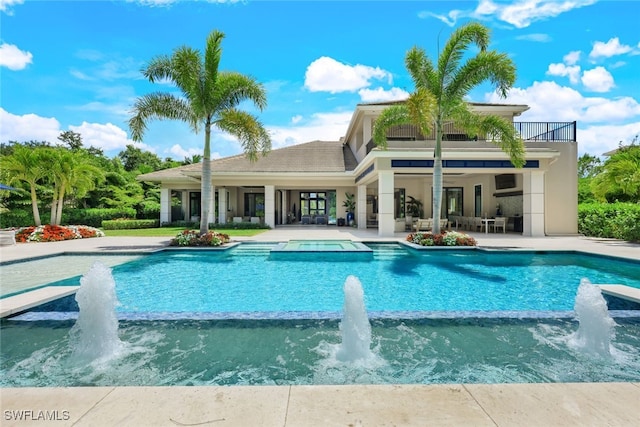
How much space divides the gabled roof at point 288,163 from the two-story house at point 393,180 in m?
0.07

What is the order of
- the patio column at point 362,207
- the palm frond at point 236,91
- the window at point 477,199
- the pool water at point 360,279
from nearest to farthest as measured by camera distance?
the pool water at point 360,279
the palm frond at point 236,91
the patio column at point 362,207
the window at point 477,199

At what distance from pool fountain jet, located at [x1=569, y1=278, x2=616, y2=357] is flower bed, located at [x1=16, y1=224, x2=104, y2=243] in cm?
2002

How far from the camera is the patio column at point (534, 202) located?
17031 mm

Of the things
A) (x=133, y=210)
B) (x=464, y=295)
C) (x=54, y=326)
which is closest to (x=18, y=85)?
(x=133, y=210)

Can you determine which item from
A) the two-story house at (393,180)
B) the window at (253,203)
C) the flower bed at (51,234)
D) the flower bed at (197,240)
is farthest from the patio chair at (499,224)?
the flower bed at (51,234)

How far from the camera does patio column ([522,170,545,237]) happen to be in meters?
17.0

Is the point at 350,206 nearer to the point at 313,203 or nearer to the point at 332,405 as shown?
the point at 313,203

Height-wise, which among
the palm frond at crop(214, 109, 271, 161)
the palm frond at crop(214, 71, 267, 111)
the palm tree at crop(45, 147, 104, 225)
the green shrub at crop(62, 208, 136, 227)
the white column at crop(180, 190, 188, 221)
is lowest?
the green shrub at crop(62, 208, 136, 227)

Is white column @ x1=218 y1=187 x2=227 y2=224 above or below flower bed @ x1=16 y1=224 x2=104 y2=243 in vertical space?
above

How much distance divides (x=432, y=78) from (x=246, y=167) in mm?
14205

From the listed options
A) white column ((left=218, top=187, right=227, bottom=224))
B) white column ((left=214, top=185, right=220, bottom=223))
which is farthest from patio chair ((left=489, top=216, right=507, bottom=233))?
white column ((left=214, top=185, right=220, bottom=223))

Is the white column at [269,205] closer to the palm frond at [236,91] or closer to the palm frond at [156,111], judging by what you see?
the palm frond at [156,111]

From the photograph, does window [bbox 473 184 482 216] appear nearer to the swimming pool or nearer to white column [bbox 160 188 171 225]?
the swimming pool

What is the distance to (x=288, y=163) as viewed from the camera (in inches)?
960
